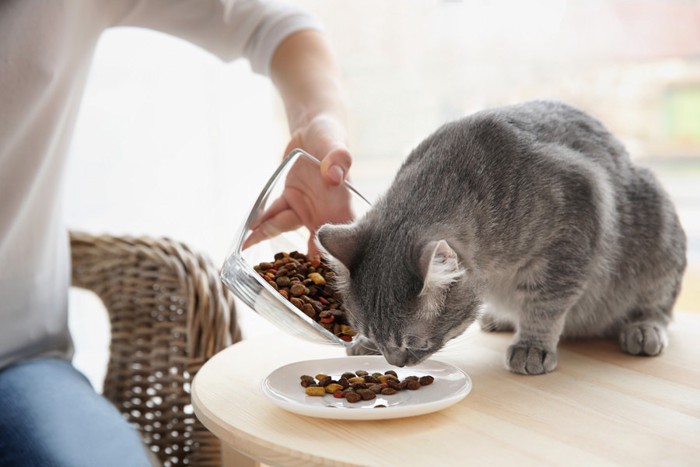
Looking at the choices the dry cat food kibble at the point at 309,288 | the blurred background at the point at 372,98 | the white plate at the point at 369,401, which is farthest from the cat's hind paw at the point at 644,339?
the blurred background at the point at 372,98

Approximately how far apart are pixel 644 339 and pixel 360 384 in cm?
49

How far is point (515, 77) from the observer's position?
2.97 metres

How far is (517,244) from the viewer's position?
3.88ft

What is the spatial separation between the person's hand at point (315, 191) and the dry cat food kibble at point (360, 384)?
9.5 inches

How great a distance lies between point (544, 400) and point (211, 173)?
194 centimetres

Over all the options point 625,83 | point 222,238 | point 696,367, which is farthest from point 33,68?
point 625,83

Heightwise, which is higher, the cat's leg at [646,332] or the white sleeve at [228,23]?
the white sleeve at [228,23]

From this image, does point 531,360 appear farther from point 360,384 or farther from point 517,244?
point 360,384

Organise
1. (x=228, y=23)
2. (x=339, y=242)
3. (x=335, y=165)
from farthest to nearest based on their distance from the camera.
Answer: (x=228, y=23) → (x=335, y=165) → (x=339, y=242)

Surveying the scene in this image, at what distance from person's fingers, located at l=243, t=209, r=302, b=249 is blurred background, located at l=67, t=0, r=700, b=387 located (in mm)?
1259

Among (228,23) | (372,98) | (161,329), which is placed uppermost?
(228,23)

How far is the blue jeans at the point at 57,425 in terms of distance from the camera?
1.11 m

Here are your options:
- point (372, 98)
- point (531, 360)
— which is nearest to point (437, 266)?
point (531, 360)

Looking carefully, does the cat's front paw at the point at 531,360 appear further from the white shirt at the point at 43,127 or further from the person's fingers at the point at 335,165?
the white shirt at the point at 43,127
